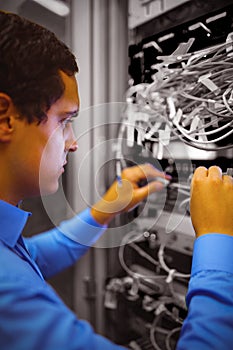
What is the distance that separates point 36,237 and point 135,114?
0.49m

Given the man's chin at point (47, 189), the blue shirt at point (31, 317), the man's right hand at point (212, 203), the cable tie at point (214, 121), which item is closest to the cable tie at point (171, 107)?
the cable tie at point (214, 121)

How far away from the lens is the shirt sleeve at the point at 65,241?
966mm

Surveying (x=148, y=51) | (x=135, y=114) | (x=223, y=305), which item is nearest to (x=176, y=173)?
(x=135, y=114)

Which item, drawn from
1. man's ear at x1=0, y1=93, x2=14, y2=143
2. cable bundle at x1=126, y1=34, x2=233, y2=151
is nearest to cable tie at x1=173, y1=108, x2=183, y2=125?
cable bundle at x1=126, y1=34, x2=233, y2=151

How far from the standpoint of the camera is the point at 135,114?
0.94m

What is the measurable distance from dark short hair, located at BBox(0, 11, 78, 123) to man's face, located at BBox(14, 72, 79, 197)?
16mm

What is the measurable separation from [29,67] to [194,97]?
358 mm

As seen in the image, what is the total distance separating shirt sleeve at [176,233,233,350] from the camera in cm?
47

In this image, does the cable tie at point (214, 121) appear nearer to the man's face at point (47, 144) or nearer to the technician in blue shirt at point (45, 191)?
the technician in blue shirt at point (45, 191)

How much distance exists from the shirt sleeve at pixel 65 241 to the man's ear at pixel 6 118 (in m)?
0.49

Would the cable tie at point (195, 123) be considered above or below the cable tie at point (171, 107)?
below

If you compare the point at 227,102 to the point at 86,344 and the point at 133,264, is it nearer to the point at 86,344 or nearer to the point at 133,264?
the point at 86,344

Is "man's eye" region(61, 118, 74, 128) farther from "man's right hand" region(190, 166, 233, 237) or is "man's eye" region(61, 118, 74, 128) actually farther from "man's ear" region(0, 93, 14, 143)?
"man's right hand" region(190, 166, 233, 237)

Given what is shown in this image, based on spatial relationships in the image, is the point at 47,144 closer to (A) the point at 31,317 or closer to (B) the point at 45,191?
(B) the point at 45,191
